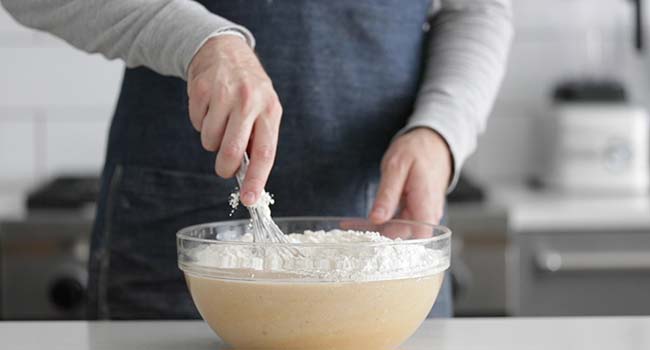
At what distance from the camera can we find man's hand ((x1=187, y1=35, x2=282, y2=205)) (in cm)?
80

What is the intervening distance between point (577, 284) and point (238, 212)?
0.89m

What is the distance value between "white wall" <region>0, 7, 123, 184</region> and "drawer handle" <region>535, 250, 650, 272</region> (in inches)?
41.0

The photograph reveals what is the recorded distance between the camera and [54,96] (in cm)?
229

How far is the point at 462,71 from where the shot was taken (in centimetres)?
117

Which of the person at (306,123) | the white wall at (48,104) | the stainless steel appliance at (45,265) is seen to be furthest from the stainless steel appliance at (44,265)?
the person at (306,123)

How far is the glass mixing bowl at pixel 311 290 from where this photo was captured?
76 cm

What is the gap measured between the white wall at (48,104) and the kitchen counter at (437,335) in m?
1.41

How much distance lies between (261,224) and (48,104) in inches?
61.9

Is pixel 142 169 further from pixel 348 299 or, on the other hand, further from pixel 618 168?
pixel 618 168

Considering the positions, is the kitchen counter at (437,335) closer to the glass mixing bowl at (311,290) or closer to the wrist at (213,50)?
the glass mixing bowl at (311,290)

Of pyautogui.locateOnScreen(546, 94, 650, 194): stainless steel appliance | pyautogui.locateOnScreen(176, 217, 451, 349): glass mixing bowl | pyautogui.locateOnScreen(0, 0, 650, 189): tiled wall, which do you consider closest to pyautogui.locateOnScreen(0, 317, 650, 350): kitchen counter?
pyautogui.locateOnScreen(176, 217, 451, 349): glass mixing bowl

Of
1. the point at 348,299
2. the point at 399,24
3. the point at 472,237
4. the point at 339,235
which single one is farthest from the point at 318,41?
the point at 472,237

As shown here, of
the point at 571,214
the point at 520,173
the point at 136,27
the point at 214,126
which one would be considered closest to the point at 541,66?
the point at 520,173

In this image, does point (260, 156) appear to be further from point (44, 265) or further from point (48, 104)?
point (48, 104)
